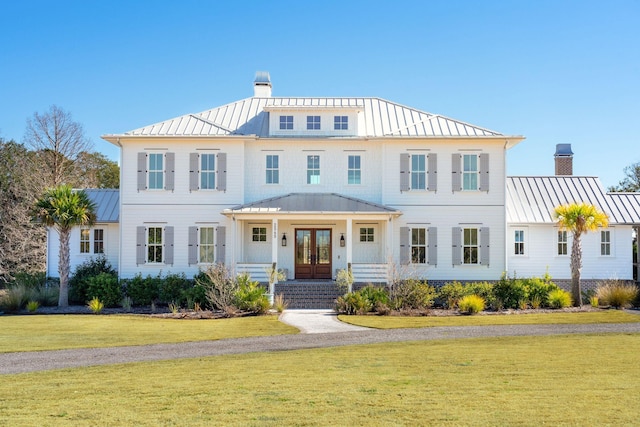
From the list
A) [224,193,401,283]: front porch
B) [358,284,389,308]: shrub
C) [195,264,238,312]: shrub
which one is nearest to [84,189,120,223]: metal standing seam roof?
[224,193,401,283]: front porch

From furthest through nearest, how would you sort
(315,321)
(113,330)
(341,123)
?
(341,123) < (315,321) < (113,330)

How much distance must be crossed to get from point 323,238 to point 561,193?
35.9 feet

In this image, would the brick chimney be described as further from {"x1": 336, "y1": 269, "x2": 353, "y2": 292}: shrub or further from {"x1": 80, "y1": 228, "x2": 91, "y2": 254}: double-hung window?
{"x1": 80, "y1": 228, "x2": 91, "y2": 254}: double-hung window

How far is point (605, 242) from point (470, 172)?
669 cm

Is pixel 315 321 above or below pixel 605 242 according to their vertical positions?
below

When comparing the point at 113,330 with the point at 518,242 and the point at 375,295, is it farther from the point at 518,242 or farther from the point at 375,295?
the point at 518,242

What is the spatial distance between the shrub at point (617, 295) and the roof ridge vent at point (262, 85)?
16775 mm

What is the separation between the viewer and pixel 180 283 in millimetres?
23859

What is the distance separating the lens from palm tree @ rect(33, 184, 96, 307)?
2325cm

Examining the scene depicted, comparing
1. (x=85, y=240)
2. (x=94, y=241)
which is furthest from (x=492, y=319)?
(x=85, y=240)

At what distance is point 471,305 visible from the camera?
21.1m

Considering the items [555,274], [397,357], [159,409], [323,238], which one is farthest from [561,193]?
[159,409]

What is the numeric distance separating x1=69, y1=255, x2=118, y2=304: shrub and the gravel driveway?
11491mm

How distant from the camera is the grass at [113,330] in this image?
14758mm
